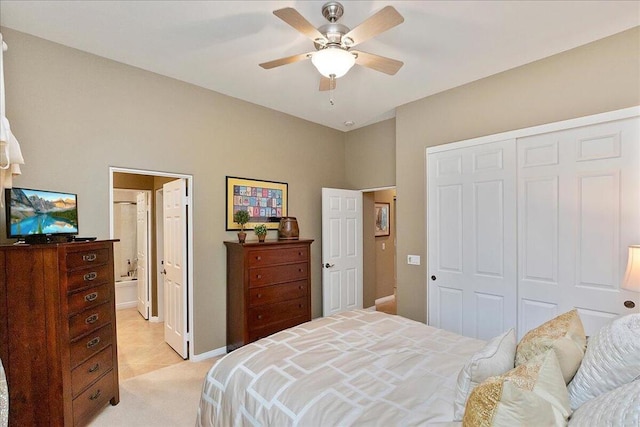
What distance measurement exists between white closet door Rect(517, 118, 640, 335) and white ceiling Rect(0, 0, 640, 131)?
0.80m

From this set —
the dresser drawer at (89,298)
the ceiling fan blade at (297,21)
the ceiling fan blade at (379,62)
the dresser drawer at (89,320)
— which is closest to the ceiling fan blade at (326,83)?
the ceiling fan blade at (379,62)

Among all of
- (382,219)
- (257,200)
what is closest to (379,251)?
(382,219)

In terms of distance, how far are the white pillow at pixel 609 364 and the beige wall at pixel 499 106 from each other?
2195 millimetres

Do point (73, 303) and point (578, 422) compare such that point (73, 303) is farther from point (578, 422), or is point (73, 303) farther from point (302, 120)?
point (302, 120)

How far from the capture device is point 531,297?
9.34ft

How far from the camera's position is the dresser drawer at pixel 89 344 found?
2.09 metres

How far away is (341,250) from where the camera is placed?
15.2ft

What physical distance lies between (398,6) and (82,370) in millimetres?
3297

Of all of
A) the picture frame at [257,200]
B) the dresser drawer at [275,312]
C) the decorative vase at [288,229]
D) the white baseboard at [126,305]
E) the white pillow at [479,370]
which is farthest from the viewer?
the white baseboard at [126,305]

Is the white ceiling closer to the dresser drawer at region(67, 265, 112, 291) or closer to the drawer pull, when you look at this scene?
the dresser drawer at region(67, 265, 112, 291)

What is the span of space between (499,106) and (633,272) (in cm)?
181

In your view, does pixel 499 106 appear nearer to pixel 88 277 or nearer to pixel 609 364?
pixel 609 364

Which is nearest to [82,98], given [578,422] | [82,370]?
[82,370]

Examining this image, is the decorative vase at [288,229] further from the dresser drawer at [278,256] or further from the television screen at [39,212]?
the television screen at [39,212]
